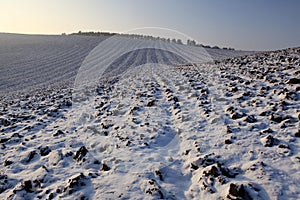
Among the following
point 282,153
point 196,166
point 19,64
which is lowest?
point 19,64

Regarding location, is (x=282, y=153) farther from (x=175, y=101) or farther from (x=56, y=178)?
(x=175, y=101)

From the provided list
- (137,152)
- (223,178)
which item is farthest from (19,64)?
(223,178)

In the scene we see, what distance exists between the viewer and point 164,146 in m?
6.71

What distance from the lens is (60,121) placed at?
9531 mm

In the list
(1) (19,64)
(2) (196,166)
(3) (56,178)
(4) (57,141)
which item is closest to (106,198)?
(3) (56,178)

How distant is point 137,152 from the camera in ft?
20.9

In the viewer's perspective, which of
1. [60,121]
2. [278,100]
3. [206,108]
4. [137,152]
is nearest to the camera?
[137,152]

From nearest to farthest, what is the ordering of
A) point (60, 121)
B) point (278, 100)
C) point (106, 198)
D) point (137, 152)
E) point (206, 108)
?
1. point (106, 198)
2. point (137, 152)
3. point (278, 100)
4. point (206, 108)
5. point (60, 121)

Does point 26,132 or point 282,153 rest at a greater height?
point 282,153

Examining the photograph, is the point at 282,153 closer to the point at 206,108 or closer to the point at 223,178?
the point at 223,178

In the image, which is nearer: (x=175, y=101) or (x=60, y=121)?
(x=60, y=121)

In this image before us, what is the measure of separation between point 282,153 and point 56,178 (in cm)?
440

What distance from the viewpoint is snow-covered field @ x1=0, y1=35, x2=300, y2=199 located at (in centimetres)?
484

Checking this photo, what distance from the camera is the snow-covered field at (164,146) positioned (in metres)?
4.84
